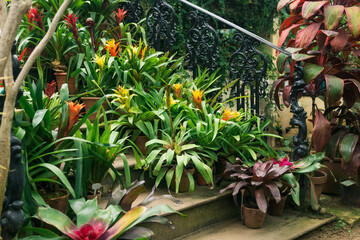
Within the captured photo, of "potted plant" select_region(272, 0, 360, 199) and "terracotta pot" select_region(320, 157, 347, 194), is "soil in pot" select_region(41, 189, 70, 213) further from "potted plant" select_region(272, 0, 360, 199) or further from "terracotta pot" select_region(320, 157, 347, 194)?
"terracotta pot" select_region(320, 157, 347, 194)

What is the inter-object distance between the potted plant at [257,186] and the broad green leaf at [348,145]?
1.81ft

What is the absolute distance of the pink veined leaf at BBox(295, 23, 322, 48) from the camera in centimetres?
273

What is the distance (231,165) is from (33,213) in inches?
50.9

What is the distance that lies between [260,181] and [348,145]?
860mm

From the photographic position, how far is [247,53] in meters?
3.10

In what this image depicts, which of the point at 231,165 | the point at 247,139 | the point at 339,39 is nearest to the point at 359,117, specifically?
the point at 339,39

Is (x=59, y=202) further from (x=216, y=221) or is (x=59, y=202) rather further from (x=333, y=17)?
(x=333, y=17)

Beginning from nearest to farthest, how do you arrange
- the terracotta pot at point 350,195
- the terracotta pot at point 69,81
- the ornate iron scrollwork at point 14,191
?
the ornate iron scrollwork at point 14,191
the terracotta pot at point 350,195
the terracotta pot at point 69,81

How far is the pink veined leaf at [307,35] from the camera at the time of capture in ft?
8.96

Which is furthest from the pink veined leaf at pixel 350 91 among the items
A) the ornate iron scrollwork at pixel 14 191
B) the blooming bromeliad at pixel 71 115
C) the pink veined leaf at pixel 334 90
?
the ornate iron scrollwork at pixel 14 191

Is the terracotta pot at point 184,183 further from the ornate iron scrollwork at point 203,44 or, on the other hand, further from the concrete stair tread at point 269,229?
the ornate iron scrollwork at point 203,44

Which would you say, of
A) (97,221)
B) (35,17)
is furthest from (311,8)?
(35,17)

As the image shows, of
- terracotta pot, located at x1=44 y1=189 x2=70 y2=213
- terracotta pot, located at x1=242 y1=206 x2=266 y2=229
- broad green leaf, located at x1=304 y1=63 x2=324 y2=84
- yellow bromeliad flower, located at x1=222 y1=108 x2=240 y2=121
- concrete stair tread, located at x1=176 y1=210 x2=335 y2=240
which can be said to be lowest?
concrete stair tread, located at x1=176 y1=210 x2=335 y2=240

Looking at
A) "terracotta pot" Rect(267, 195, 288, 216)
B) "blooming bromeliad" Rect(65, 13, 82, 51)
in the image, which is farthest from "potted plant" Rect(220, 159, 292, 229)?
"blooming bromeliad" Rect(65, 13, 82, 51)
